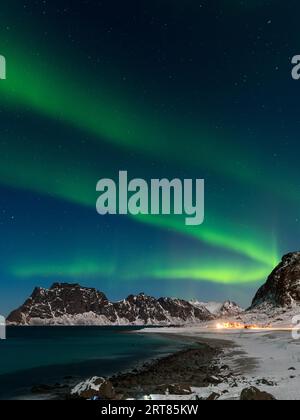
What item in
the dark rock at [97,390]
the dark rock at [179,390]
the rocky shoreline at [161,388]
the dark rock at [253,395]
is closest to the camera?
→ the dark rock at [253,395]

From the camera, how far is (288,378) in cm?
2612

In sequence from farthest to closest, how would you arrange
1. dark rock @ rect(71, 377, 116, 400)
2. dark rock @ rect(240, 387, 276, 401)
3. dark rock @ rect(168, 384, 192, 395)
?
dark rock @ rect(168, 384, 192, 395) → dark rock @ rect(71, 377, 116, 400) → dark rock @ rect(240, 387, 276, 401)

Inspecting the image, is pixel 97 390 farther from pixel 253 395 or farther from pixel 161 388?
pixel 253 395

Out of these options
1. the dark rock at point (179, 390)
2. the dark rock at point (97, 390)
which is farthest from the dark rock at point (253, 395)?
the dark rock at point (97, 390)

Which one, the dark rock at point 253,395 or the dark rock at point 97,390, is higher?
the dark rock at point 253,395

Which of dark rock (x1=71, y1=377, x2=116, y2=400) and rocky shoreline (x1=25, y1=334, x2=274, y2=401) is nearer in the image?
rocky shoreline (x1=25, y1=334, x2=274, y2=401)

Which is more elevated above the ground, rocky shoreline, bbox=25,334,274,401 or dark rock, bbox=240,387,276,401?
dark rock, bbox=240,387,276,401

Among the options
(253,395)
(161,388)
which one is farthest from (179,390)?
(253,395)

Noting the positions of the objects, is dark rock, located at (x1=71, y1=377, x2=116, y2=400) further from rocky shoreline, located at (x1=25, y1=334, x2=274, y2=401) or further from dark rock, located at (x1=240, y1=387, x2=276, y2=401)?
dark rock, located at (x1=240, y1=387, x2=276, y2=401)

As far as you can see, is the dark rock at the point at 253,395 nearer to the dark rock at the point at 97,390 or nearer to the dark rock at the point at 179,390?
the dark rock at the point at 179,390

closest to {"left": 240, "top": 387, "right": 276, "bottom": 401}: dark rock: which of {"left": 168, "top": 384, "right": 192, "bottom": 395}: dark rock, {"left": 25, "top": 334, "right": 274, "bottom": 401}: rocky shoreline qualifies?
{"left": 25, "top": 334, "right": 274, "bottom": 401}: rocky shoreline
